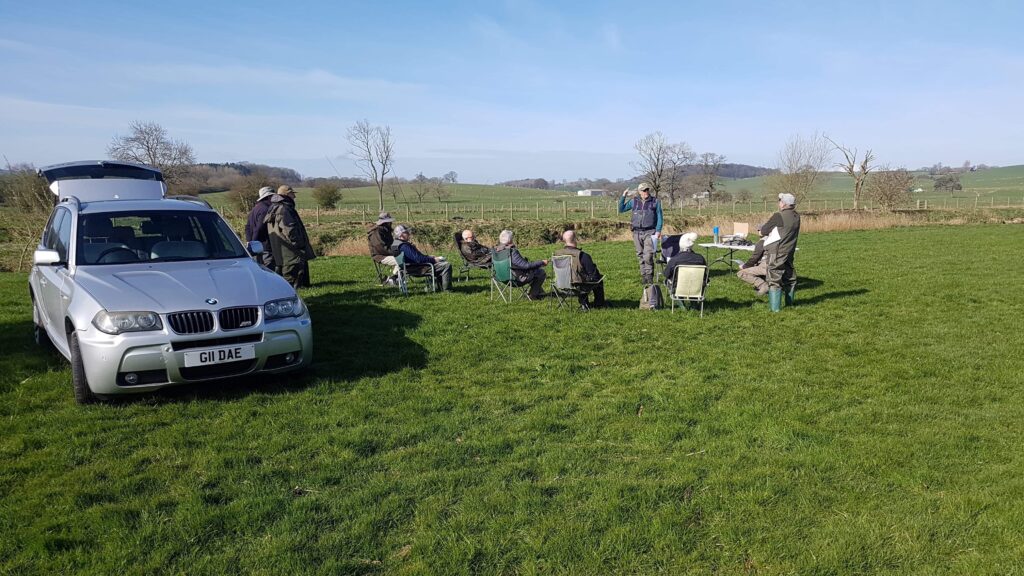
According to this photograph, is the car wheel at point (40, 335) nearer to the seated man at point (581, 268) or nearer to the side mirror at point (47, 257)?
the side mirror at point (47, 257)

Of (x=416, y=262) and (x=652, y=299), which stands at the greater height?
(x=416, y=262)

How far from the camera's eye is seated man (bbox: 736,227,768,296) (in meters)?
10.1

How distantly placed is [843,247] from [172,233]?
17663 millimetres

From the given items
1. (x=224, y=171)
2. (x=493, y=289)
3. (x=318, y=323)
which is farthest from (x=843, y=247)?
(x=224, y=171)

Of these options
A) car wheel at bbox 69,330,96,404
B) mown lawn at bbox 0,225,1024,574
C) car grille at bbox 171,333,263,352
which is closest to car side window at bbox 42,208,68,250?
mown lawn at bbox 0,225,1024,574

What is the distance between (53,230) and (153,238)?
5.30ft

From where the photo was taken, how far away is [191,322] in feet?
15.8

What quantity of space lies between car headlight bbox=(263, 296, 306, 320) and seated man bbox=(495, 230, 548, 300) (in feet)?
13.0

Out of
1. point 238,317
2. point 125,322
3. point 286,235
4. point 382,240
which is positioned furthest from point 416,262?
point 125,322

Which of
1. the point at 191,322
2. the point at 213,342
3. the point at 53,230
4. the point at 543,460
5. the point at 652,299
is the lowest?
the point at 543,460

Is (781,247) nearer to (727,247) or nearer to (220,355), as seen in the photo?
(727,247)

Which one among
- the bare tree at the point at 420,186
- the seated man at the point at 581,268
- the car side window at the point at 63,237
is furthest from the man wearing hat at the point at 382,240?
the bare tree at the point at 420,186

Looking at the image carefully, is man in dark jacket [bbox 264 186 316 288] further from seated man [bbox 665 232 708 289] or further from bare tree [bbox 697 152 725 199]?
bare tree [bbox 697 152 725 199]

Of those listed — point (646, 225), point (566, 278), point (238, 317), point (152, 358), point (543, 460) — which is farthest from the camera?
point (646, 225)
